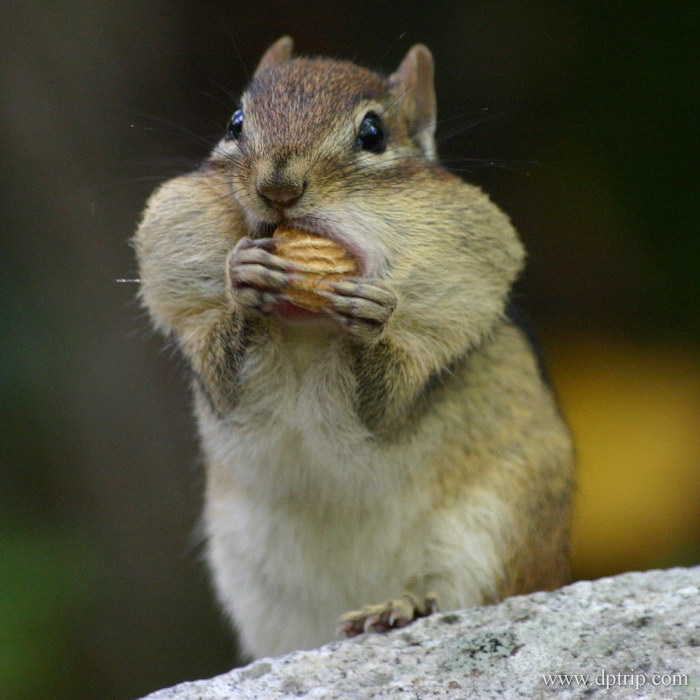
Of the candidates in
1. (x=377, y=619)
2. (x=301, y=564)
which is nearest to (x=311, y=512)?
(x=301, y=564)

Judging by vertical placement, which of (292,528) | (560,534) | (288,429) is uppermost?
(288,429)

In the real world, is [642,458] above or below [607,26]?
below

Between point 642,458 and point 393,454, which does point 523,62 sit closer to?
point 642,458

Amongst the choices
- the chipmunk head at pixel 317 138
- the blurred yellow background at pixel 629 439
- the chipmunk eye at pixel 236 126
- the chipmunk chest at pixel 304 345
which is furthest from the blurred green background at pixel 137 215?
the chipmunk chest at pixel 304 345

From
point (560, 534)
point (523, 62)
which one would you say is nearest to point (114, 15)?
point (523, 62)

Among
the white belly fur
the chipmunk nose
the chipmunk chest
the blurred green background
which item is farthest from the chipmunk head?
the blurred green background

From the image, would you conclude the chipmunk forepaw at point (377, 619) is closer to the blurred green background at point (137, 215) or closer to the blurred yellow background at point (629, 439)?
the blurred green background at point (137, 215)

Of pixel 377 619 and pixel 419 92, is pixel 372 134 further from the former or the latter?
pixel 377 619
